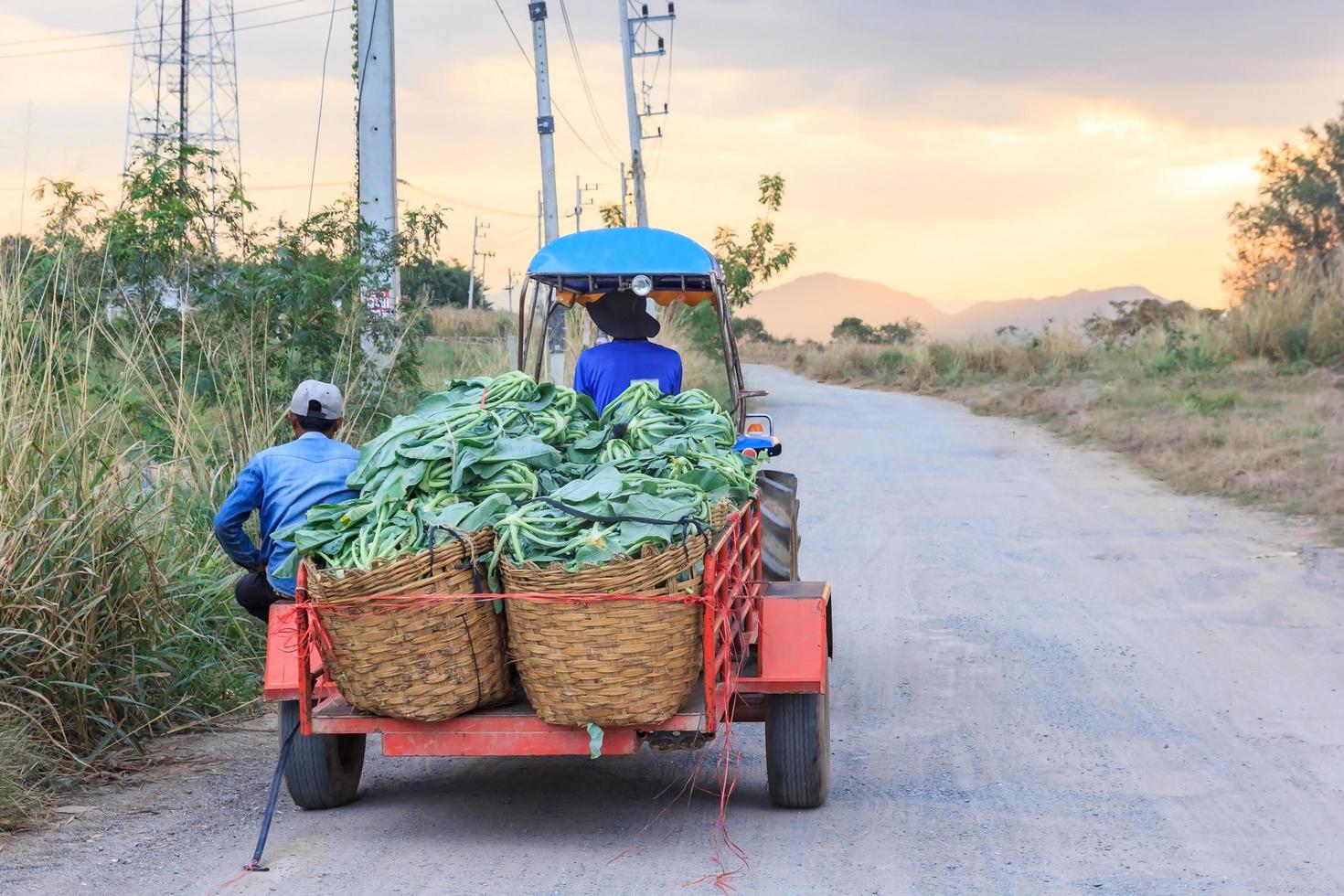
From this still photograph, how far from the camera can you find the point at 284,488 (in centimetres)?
539

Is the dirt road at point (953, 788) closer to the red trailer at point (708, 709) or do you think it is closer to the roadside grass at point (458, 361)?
the red trailer at point (708, 709)

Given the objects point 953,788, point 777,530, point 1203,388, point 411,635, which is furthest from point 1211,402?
point 411,635

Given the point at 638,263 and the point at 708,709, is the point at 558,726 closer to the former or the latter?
the point at 708,709

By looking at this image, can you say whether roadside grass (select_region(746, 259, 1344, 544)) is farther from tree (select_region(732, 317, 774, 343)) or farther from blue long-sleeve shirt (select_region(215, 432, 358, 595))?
tree (select_region(732, 317, 774, 343))

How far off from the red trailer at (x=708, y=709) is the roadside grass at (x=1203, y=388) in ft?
25.5

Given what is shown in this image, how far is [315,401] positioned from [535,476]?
3.66 ft

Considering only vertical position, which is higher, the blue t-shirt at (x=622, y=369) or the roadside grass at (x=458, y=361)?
the roadside grass at (x=458, y=361)

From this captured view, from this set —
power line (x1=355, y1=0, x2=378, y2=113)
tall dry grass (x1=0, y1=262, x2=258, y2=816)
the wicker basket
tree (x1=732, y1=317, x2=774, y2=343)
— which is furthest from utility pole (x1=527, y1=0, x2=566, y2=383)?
tree (x1=732, y1=317, x2=774, y2=343)

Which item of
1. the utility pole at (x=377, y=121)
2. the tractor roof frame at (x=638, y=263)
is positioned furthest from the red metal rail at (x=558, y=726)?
the utility pole at (x=377, y=121)

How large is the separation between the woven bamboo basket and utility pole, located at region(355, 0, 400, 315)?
6.71m

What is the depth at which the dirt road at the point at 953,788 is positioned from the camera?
15.2 ft

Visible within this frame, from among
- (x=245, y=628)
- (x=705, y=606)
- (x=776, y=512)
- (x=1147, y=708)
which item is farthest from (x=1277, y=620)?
(x=245, y=628)

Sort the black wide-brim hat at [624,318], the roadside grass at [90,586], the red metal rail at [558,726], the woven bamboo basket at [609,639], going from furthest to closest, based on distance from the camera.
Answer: the black wide-brim hat at [624,318], the roadside grass at [90,586], the red metal rail at [558,726], the woven bamboo basket at [609,639]

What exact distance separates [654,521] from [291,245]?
6.02 metres
